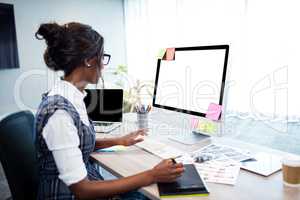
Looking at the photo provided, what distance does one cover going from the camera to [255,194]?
0.84 meters

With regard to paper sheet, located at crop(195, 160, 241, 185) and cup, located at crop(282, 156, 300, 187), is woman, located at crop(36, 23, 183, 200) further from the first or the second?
cup, located at crop(282, 156, 300, 187)

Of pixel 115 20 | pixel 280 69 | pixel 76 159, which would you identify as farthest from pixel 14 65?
pixel 280 69

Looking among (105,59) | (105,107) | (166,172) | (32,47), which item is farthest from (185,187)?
(32,47)

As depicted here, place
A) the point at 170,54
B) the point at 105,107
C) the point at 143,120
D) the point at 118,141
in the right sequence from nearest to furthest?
the point at 118,141 → the point at 170,54 → the point at 143,120 → the point at 105,107

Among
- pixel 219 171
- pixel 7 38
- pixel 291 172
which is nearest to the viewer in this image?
pixel 291 172

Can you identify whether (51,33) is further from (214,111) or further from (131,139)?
(214,111)

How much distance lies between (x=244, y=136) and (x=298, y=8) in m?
1.12

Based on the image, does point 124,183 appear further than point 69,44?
No

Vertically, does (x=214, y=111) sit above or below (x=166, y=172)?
above

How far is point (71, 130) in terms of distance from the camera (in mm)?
913

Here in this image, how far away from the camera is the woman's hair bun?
1.05 m

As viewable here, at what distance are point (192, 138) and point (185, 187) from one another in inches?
22.5

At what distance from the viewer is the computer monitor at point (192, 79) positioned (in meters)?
1.24

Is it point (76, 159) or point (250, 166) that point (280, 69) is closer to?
point (250, 166)
